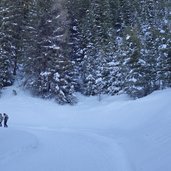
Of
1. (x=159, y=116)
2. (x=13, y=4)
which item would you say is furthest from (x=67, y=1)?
(x=159, y=116)

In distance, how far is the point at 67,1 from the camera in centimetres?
4738

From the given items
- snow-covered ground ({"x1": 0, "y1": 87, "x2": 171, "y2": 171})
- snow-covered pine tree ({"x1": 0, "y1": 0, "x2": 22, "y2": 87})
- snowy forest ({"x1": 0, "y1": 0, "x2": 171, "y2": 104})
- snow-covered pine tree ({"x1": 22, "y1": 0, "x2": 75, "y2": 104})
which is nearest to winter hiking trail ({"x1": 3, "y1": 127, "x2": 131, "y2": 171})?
snow-covered ground ({"x1": 0, "y1": 87, "x2": 171, "y2": 171})

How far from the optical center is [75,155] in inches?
637

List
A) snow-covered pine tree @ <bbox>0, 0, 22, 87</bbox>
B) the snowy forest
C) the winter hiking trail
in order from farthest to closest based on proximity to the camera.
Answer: snow-covered pine tree @ <bbox>0, 0, 22, 87</bbox> → the snowy forest → the winter hiking trail

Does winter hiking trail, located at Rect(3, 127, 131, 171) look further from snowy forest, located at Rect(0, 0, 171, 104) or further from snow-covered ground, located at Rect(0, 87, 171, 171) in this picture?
snowy forest, located at Rect(0, 0, 171, 104)

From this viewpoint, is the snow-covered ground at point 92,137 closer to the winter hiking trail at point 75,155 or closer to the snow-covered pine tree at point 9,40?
the winter hiking trail at point 75,155

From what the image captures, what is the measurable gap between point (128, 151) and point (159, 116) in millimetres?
5411

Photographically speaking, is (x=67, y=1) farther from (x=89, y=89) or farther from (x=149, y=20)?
(x=89, y=89)

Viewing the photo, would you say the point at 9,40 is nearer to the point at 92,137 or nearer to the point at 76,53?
the point at 76,53

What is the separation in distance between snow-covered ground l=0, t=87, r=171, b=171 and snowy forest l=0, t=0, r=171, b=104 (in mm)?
2386

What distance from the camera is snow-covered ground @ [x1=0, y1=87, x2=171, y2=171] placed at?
1397 centimetres

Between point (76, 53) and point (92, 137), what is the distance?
22115 mm

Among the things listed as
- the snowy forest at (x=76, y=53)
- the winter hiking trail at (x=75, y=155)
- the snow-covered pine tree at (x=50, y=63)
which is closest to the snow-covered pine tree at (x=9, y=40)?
the snowy forest at (x=76, y=53)

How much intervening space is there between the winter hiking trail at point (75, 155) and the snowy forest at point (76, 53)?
12700 millimetres
